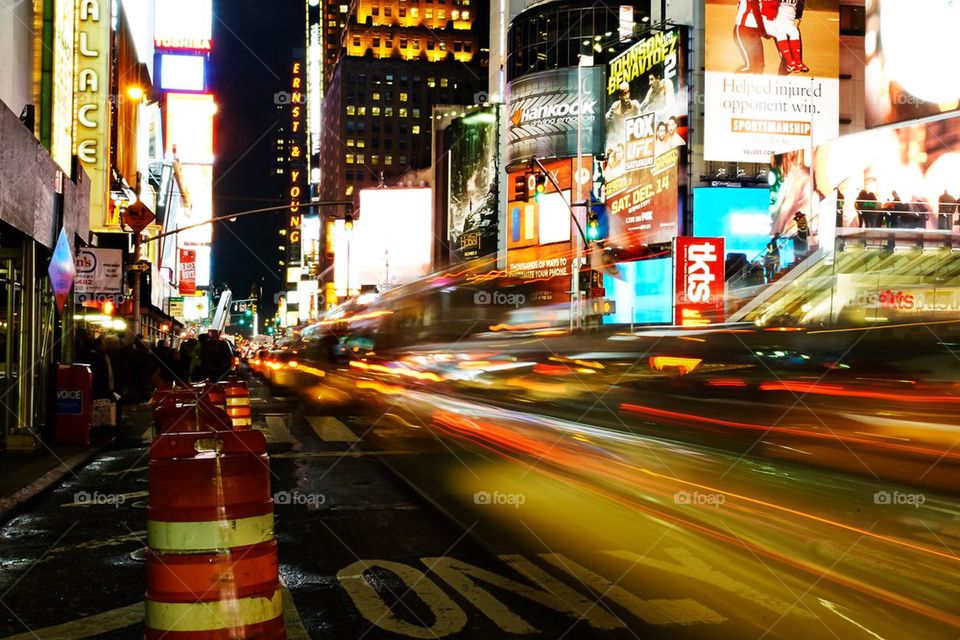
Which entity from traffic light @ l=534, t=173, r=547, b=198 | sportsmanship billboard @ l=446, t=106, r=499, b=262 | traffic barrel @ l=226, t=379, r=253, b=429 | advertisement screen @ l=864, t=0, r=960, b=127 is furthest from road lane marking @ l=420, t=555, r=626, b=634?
sportsmanship billboard @ l=446, t=106, r=499, b=262

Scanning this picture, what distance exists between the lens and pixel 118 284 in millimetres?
21781

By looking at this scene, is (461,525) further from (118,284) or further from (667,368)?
(118,284)

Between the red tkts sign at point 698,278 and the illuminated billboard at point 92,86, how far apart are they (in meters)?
24.0

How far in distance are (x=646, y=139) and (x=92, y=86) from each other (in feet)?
90.2

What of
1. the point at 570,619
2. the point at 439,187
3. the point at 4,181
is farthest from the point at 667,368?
the point at 439,187

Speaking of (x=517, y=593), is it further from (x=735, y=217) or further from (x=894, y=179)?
(x=735, y=217)

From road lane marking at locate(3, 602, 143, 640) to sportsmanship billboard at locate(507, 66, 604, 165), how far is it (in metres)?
52.2

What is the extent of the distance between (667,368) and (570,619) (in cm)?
651

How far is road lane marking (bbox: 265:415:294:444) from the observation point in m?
18.0

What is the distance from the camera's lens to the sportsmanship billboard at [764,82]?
44.8 metres

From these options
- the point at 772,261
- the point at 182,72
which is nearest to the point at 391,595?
the point at 772,261

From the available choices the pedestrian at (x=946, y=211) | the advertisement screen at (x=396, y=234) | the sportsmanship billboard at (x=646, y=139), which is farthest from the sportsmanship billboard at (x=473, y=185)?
the pedestrian at (x=946, y=211)

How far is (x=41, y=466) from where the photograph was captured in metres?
13.6

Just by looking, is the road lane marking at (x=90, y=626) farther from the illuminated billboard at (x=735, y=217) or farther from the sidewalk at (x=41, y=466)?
the illuminated billboard at (x=735, y=217)
